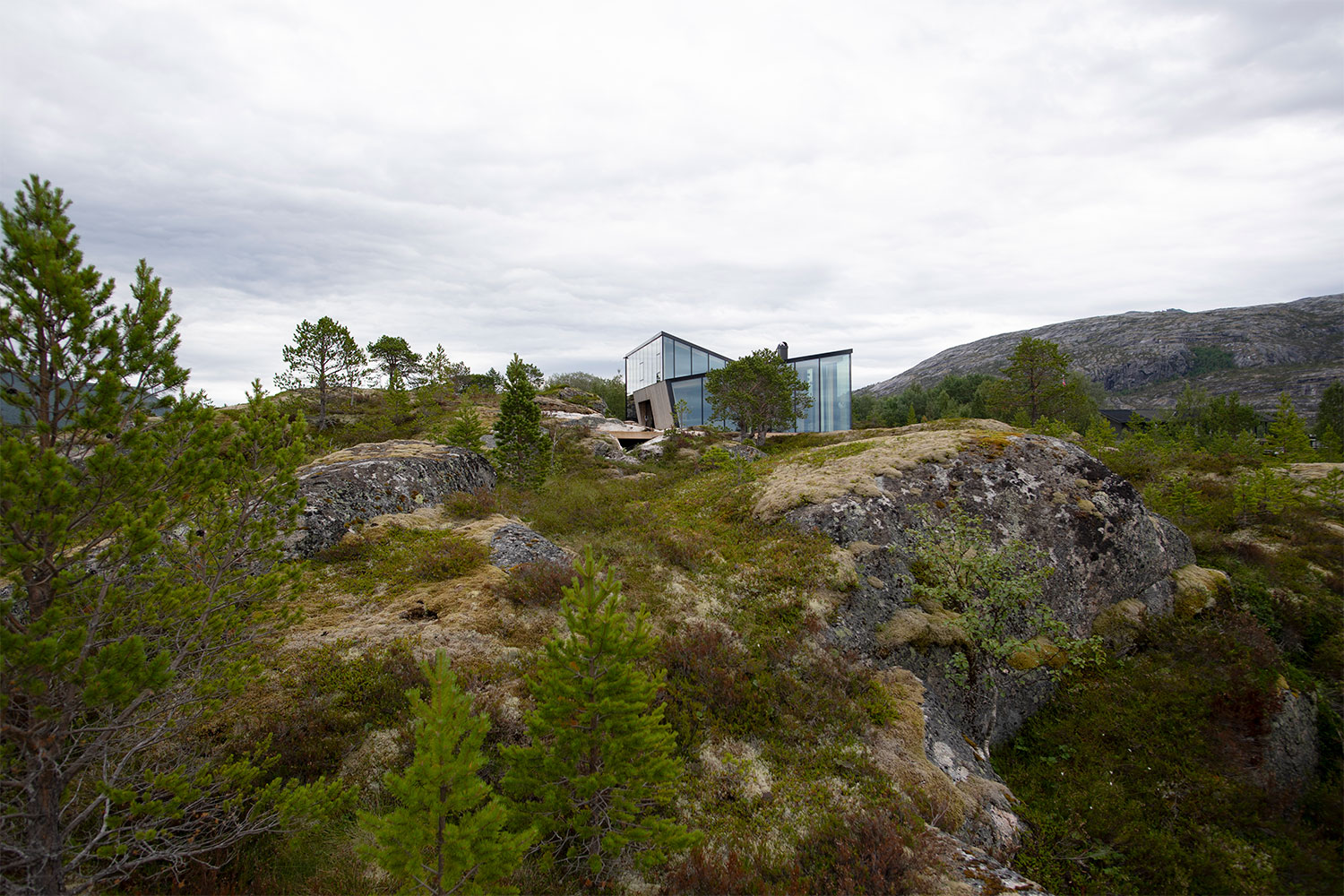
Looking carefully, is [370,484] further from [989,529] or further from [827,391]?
[827,391]

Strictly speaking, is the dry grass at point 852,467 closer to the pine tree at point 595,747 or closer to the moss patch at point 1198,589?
the moss patch at point 1198,589

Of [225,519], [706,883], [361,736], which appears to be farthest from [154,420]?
[706,883]

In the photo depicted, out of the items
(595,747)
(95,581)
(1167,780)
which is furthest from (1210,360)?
(95,581)

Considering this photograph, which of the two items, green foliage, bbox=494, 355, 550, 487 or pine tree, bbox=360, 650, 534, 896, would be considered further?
green foliage, bbox=494, 355, 550, 487

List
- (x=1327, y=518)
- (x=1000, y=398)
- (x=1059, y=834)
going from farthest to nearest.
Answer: (x=1000, y=398), (x=1327, y=518), (x=1059, y=834)

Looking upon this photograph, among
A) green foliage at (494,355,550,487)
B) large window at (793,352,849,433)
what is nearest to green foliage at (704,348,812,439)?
large window at (793,352,849,433)

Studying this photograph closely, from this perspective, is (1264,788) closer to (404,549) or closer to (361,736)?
(361,736)

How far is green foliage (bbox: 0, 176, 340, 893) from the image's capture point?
13.7 feet

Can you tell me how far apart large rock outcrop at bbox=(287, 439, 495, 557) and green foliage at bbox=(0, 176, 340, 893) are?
6.35 m

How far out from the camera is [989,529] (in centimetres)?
1455

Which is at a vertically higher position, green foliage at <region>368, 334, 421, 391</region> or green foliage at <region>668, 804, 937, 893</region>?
green foliage at <region>368, 334, 421, 391</region>

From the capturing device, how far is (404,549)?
1282 cm

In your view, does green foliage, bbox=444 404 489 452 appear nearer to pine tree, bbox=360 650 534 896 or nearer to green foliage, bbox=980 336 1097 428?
pine tree, bbox=360 650 534 896

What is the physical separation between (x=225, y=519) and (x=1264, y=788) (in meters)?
18.3
